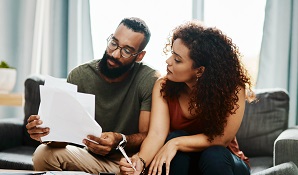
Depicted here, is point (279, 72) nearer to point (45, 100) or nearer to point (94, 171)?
point (94, 171)

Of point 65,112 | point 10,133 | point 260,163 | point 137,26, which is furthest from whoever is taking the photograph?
point 10,133

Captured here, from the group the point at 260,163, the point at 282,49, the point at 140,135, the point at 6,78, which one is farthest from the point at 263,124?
the point at 6,78

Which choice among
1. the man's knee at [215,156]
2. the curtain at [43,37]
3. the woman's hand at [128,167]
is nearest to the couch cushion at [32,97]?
the curtain at [43,37]

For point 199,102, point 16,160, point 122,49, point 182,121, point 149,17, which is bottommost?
point 16,160

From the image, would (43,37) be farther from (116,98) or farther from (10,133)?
(116,98)

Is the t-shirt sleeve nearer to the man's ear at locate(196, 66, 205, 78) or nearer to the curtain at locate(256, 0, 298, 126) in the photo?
the man's ear at locate(196, 66, 205, 78)

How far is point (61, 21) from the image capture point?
369 centimetres

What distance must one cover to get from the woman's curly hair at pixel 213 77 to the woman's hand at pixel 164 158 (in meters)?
0.17

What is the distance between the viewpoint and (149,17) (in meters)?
3.59

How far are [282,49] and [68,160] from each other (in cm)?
167

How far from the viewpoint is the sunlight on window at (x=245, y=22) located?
333cm

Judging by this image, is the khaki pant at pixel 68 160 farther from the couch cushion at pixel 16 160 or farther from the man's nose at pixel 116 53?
the man's nose at pixel 116 53

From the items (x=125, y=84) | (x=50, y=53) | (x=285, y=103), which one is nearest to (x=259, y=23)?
(x=285, y=103)

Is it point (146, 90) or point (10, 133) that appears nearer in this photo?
point (146, 90)
